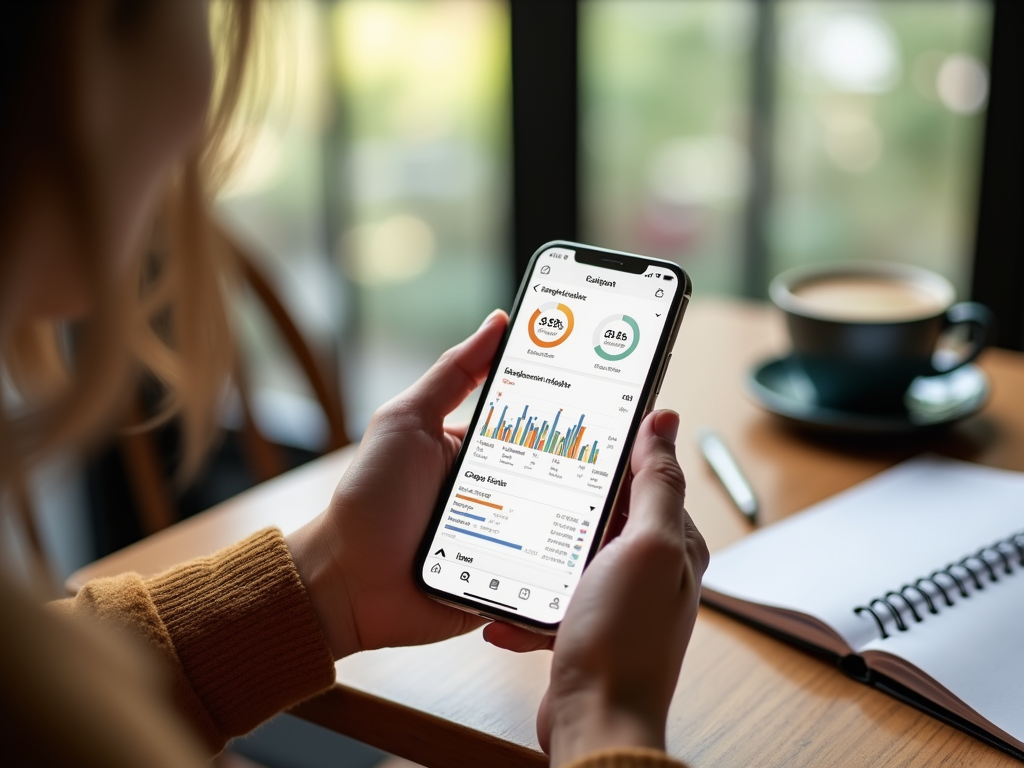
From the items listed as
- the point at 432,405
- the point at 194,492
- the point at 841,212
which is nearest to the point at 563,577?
the point at 432,405

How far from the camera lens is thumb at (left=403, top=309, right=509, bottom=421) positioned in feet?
2.50

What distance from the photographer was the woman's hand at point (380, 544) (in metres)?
0.71

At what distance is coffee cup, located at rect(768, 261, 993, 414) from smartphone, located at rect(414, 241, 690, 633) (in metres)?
0.30

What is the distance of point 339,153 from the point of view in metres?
2.20

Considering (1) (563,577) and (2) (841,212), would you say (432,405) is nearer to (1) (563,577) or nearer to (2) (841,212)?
(1) (563,577)

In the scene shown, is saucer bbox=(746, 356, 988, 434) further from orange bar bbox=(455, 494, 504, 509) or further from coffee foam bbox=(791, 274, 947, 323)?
orange bar bbox=(455, 494, 504, 509)

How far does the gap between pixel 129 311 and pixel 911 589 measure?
0.52m

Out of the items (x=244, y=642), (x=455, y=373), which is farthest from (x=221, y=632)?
(x=455, y=373)

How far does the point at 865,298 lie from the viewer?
3.50 ft

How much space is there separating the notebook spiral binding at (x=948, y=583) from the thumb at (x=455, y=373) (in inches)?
12.2

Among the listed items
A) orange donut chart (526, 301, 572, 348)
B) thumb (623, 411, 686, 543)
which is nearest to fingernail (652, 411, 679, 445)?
thumb (623, 411, 686, 543)

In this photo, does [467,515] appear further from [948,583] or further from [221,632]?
[948,583]

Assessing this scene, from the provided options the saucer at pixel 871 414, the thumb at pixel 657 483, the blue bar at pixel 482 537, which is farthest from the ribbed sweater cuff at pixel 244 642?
the saucer at pixel 871 414

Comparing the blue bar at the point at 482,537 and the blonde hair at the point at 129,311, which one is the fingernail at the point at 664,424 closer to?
the blue bar at the point at 482,537
